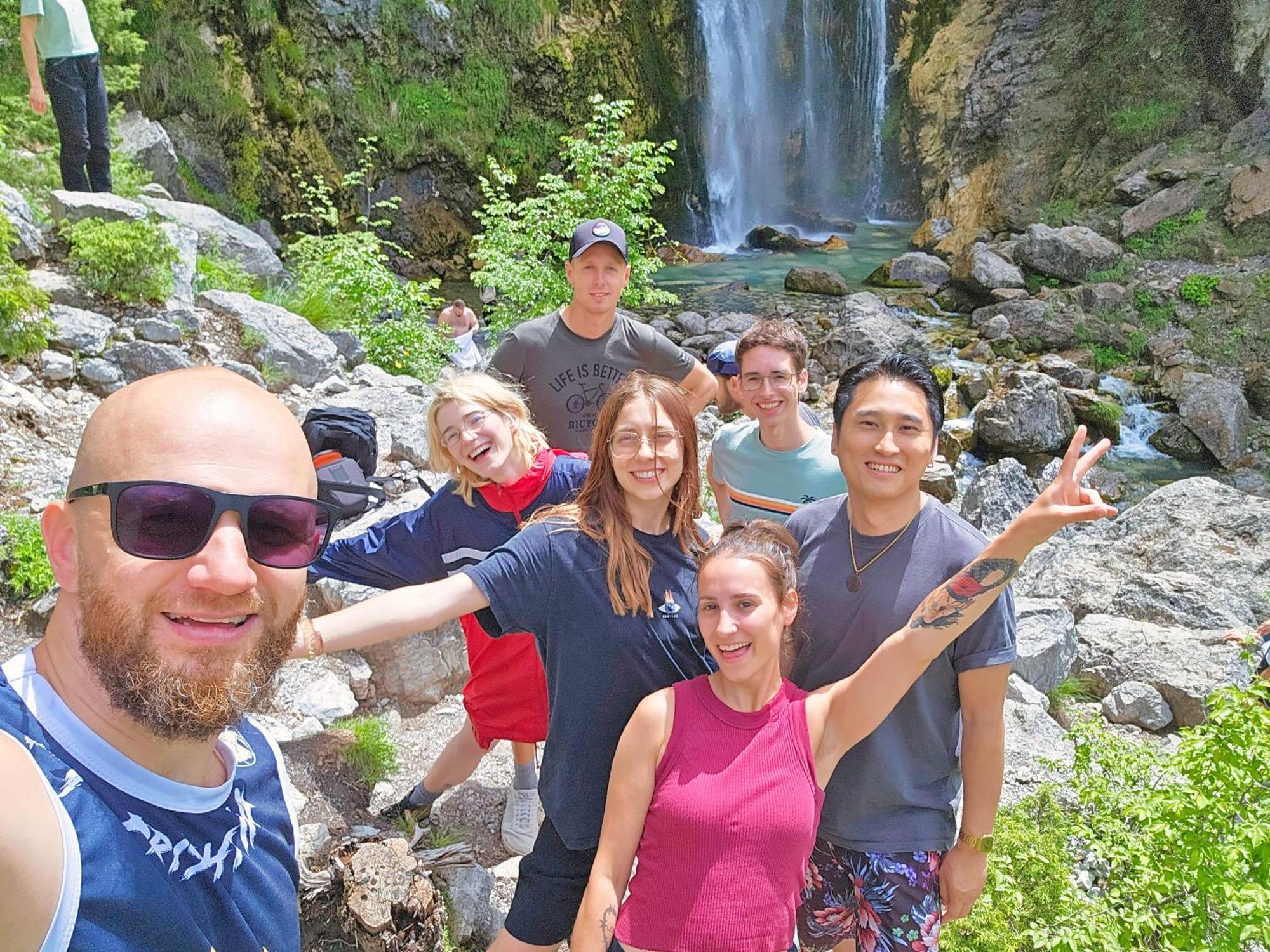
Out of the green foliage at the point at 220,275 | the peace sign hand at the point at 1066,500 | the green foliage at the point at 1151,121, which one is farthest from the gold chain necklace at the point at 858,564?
the green foliage at the point at 1151,121

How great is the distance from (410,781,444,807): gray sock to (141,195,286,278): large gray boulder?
6704 millimetres

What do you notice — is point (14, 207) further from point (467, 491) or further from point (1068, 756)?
point (1068, 756)

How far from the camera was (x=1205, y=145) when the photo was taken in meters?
17.5

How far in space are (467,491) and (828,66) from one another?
24.7 m

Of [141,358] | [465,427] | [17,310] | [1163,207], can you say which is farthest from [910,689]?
[1163,207]

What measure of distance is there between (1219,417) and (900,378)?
1071 centimetres

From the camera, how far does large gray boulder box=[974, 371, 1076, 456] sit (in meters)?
9.97

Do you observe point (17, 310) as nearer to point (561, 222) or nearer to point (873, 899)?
point (561, 222)

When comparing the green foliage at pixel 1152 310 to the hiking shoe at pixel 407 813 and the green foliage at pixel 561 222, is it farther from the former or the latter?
the hiking shoe at pixel 407 813

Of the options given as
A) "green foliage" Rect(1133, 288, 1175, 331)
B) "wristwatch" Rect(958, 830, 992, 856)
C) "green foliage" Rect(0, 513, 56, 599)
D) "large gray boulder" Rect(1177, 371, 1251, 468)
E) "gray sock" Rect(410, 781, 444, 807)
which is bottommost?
"large gray boulder" Rect(1177, 371, 1251, 468)

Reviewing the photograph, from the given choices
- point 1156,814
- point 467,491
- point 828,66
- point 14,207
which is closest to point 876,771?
point 1156,814

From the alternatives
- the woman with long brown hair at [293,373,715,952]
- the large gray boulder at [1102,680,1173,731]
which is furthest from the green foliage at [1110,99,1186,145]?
the woman with long brown hair at [293,373,715,952]

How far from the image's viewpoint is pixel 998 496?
782 cm

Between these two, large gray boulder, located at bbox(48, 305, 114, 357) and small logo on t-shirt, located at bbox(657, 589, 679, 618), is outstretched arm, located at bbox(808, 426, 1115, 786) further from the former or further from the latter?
large gray boulder, located at bbox(48, 305, 114, 357)
